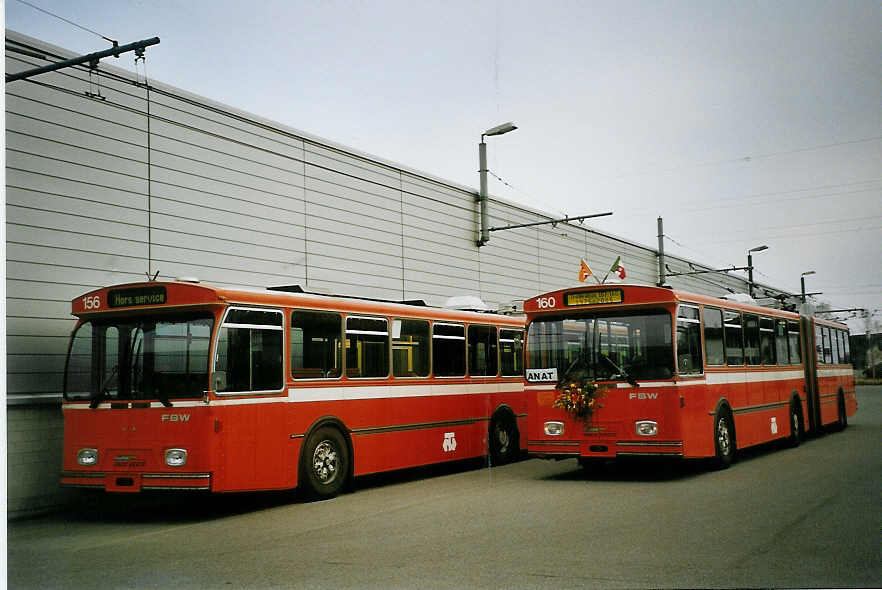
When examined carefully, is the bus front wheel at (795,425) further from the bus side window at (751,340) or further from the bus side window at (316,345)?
the bus side window at (316,345)

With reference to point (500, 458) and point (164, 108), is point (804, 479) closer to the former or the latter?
point (500, 458)

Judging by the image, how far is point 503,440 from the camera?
706 inches

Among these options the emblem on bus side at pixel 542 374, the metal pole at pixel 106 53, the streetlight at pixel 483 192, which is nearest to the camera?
the metal pole at pixel 106 53

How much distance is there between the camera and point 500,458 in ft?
58.2

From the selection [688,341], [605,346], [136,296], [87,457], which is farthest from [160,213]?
[688,341]

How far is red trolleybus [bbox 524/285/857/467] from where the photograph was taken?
13516mm

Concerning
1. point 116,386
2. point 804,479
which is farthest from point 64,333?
point 804,479

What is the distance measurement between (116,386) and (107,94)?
16.8 ft

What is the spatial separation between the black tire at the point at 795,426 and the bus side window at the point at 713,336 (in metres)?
5.19

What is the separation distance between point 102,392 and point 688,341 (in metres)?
8.29

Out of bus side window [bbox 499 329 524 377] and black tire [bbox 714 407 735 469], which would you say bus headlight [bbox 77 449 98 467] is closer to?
bus side window [bbox 499 329 524 377]

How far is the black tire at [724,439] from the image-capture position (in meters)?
14.8

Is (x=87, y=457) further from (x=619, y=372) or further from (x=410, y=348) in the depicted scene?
(x=619, y=372)

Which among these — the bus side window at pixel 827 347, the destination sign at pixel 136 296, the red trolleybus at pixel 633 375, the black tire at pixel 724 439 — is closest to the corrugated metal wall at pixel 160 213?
the destination sign at pixel 136 296
